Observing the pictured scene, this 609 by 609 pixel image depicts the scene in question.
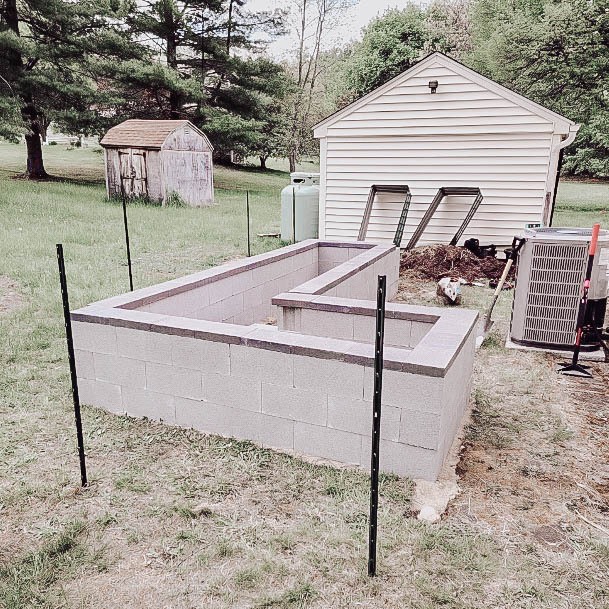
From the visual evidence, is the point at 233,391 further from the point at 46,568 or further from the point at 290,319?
the point at 46,568

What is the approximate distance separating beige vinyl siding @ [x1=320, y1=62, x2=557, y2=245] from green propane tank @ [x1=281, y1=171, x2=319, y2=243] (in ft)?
2.31

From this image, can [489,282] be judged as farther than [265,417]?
Yes

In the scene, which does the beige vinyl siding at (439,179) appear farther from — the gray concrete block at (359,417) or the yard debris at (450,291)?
the gray concrete block at (359,417)

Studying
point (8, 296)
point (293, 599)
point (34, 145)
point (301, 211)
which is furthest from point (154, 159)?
point (293, 599)

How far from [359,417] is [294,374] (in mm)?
427

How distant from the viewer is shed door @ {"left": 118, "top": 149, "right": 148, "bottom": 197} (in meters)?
13.8

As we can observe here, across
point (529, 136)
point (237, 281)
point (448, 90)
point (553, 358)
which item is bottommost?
point (553, 358)

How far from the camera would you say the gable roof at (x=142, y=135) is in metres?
13.6

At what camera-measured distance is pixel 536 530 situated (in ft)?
7.96

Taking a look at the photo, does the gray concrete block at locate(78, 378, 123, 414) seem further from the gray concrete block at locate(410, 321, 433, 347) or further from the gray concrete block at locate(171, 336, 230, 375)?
the gray concrete block at locate(410, 321, 433, 347)

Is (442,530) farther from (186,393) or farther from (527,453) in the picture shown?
(186,393)

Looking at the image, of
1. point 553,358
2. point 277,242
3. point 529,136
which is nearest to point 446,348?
point 553,358

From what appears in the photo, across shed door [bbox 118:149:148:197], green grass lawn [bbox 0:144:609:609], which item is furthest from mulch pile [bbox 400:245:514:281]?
shed door [bbox 118:149:148:197]

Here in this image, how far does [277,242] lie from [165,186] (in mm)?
5158
